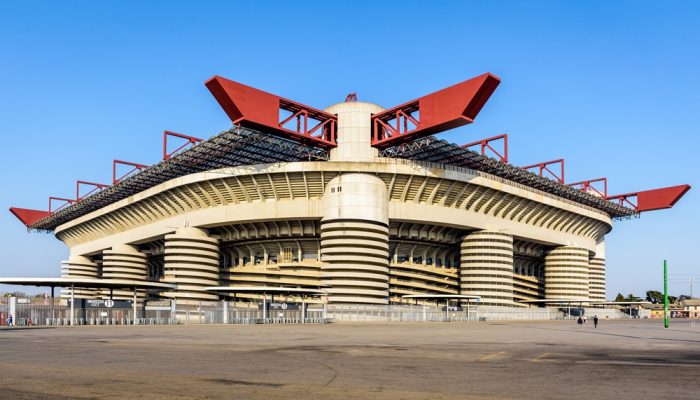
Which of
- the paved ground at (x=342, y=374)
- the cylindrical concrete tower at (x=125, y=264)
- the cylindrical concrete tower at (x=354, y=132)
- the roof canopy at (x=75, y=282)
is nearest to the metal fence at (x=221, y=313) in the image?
the roof canopy at (x=75, y=282)

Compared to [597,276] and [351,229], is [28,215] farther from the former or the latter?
[597,276]

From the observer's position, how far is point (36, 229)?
456 feet

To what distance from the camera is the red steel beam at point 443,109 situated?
61.7 metres

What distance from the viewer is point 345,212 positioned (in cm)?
7481

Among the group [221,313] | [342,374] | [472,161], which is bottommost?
[221,313]

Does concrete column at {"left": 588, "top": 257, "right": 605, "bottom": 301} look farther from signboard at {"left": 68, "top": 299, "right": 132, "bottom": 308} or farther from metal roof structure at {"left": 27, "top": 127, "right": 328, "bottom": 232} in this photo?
signboard at {"left": 68, "top": 299, "right": 132, "bottom": 308}

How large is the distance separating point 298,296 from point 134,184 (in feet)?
94.9

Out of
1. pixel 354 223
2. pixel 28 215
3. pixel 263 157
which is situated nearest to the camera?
pixel 354 223

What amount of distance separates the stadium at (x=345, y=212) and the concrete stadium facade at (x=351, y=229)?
0.18 m

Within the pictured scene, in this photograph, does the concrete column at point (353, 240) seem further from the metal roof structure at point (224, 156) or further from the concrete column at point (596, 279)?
the concrete column at point (596, 279)

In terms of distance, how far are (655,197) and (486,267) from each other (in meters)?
48.4

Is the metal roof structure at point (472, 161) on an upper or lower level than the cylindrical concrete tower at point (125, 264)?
upper

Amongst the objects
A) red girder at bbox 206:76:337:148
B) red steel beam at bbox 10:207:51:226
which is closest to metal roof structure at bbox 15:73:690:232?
red girder at bbox 206:76:337:148

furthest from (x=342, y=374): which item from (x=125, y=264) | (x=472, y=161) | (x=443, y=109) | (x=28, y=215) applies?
(x=28, y=215)
